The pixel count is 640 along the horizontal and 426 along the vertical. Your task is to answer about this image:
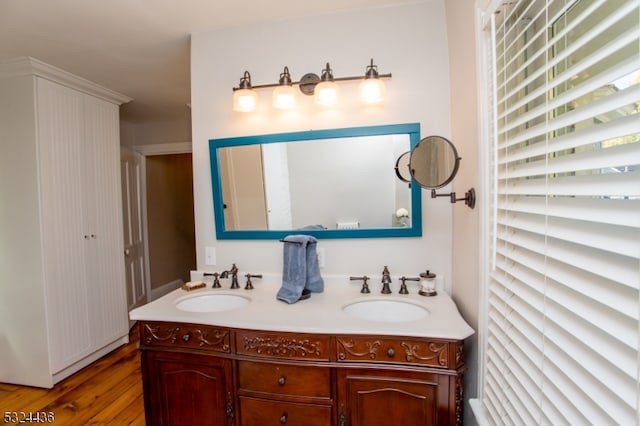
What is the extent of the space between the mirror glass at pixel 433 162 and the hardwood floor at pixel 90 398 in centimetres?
220

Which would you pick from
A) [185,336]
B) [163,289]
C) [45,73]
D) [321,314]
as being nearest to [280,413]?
[321,314]

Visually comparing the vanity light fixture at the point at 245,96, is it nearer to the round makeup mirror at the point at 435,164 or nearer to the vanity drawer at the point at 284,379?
the round makeup mirror at the point at 435,164

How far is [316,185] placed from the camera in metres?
1.75

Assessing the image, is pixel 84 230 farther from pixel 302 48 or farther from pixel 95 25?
pixel 302 48

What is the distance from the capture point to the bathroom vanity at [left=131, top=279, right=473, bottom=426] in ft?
3.87

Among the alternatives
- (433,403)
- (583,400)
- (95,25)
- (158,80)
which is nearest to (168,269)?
(158,80)

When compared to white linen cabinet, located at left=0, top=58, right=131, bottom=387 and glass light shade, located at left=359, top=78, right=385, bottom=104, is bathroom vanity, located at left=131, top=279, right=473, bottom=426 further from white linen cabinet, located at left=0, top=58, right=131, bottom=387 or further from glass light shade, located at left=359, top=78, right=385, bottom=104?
white linen cabinet, located at left=0, top=58, right=131, bottom=387

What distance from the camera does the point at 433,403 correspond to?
118 cm

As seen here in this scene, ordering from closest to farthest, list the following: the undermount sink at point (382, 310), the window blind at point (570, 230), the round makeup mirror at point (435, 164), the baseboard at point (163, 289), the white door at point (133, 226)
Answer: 1. the window blind at point (570, 230)
2. the round makeup mirror at point (435, 164)
3. the undermount sink at point (382, 310)
4. the white door at point (133, 226)
5. the baseboard at point (163, 289)

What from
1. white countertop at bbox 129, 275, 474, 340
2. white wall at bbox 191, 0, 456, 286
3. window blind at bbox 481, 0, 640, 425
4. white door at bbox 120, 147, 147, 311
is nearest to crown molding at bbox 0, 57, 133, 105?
white door at bbox 120, 147, 147, 311

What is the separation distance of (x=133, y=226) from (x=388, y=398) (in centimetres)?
344

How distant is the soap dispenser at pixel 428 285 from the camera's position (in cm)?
156

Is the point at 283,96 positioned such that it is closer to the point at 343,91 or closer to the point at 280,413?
the point at 343,91

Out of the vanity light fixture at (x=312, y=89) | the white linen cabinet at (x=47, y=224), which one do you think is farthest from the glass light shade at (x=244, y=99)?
the white linen cabinet at (x=47, y=224)
